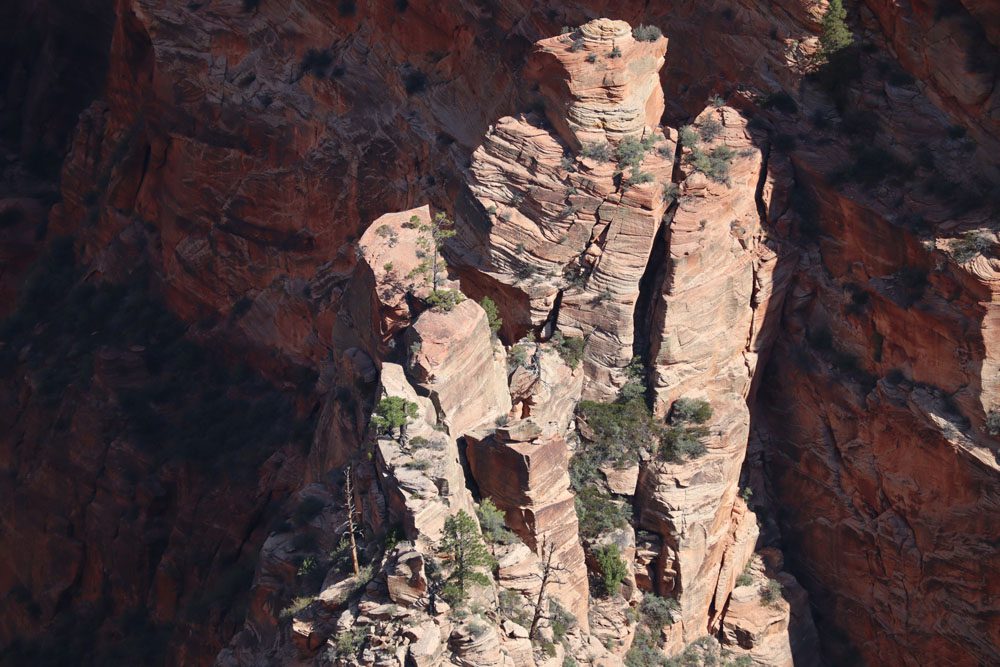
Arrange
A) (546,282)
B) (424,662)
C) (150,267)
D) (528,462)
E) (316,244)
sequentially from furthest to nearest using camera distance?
1. (150,267)
2. (316,244)
3. (546,282)
4. (528,462)
5. (424,662)

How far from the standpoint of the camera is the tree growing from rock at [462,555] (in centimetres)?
4350

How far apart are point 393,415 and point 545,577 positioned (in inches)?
257

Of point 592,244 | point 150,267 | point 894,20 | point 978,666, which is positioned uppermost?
point 894,20

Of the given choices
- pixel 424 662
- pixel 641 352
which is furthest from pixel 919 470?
pixel 424 662

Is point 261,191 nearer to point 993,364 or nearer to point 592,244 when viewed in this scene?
point 592,244

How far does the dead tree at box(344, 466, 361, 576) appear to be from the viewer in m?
44.8

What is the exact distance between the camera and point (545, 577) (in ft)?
151

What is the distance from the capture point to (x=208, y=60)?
207 feet

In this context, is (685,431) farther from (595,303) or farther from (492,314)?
(492,314)

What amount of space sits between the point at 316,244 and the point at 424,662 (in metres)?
22.7

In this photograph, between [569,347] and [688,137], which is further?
[688,137]

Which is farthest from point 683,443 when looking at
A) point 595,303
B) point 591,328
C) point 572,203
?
point 572,203

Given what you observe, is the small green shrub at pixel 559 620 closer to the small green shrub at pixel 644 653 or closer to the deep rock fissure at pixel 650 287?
the small green shrub at pixel 644 653

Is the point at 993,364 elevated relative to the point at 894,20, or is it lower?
lower
